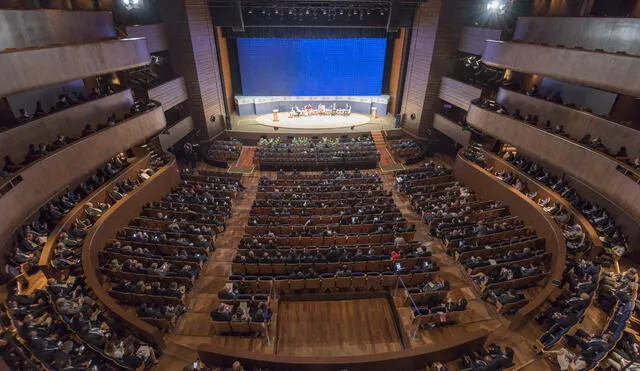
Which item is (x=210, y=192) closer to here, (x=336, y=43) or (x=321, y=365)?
(x=321, y=365)

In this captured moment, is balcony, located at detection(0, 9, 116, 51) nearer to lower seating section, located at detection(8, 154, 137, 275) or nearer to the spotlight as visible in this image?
lower seating section, located at detection(8, 154, 137, 275)

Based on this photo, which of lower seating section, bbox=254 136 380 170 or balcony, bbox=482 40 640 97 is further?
lower seating section, bbox=254 136 380 170

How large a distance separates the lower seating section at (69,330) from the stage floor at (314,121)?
14836 mm

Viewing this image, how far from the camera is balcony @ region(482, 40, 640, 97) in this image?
31.1ft

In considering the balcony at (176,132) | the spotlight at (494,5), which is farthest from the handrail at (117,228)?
the spotlight at (494,5)

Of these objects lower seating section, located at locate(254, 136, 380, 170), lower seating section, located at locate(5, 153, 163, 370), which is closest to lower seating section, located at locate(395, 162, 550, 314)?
lower seating section, located at locate(254, 136, 380, 170)

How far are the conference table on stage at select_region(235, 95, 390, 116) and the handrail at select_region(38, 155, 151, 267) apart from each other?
9.97m

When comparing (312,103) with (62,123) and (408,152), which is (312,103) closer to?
(408,152)

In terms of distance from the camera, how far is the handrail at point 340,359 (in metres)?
6.44

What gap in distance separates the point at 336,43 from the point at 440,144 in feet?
30.1

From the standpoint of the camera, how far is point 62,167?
10016 mm

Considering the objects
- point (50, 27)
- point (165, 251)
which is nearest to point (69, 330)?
point (165, 251)

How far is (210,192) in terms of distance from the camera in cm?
1402

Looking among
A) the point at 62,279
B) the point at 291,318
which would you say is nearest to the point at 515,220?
the point at 291,318
